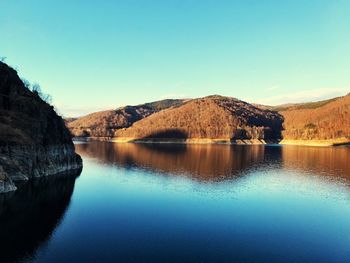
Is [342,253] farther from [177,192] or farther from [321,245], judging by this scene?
[177,192]

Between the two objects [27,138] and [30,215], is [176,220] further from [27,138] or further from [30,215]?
[27,138]

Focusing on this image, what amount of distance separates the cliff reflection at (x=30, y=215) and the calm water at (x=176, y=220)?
13cm

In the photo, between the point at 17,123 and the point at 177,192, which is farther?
the point at 17,123

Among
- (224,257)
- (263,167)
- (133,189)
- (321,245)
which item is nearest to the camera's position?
(224,257)

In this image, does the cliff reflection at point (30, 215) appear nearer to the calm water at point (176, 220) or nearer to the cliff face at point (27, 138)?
the calm water at point (176, 220)

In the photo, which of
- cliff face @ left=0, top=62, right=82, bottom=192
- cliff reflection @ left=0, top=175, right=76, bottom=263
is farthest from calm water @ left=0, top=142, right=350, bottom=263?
cliff face @ left=0, top=62, right=82, bottom=192

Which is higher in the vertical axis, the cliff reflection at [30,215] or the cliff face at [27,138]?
the cliff face at [27,138]

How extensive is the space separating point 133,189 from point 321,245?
51808 mm

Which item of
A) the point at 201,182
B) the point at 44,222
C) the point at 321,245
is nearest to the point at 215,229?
the point at 321,245

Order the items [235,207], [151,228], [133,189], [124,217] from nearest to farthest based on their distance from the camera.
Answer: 1. [151,228]
2. [124,217]
3. [235,207]
4. [133,189]

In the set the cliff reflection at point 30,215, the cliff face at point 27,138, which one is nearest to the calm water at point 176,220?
the cliff reflection at point 30,215

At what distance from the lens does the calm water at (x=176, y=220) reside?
43.2 metres

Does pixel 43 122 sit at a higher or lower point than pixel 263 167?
higher

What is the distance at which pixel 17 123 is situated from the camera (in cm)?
9425
